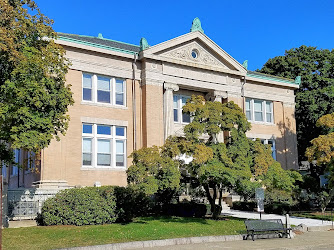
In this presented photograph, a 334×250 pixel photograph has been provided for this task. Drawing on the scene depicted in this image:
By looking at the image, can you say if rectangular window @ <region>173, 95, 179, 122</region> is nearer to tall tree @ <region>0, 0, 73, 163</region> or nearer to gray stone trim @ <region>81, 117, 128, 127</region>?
gray stone trim @ <region>81, 117, 128, 127</region>

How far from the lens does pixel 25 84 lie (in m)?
16.9

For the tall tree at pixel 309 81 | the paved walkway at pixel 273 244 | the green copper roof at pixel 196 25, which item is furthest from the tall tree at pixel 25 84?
the tall tree at pixel 309 81

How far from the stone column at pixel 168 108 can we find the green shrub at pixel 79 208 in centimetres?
916

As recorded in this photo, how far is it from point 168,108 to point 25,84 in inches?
546

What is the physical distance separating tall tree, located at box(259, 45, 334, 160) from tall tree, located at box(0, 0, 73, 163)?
25.3 meters

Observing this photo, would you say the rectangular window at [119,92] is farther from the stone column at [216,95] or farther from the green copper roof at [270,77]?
the green copper roof at [270,77]

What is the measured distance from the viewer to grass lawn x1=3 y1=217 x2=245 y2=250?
15.1m

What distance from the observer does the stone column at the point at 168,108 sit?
29181 millimetres

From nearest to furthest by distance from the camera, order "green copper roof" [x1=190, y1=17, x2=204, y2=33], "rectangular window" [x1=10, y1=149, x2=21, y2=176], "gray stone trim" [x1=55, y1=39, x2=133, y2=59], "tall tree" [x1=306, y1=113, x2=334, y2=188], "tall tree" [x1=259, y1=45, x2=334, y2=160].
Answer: "tall tree" [x1=306, y1=113, x2=334, y2=188], "gray stone trim" [x1=55, y1=39, x2=133, y2=59], "rectangular window" [x1=10, y1=149, x2=21, y2=176], "green copper roof" [x1=190, y1=17, x2=204, y2=33], "tall tree" [x1=259, y1=45, x2=334, y2=160]

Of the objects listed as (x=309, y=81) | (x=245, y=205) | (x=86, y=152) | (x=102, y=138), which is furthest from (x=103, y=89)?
(x=309, y=81)

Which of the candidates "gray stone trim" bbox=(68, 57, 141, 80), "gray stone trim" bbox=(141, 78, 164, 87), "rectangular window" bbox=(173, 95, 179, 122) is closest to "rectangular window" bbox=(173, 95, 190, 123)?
"rectangular window" bbox=(173, 95, 179, 122)

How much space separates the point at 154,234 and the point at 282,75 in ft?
91.3

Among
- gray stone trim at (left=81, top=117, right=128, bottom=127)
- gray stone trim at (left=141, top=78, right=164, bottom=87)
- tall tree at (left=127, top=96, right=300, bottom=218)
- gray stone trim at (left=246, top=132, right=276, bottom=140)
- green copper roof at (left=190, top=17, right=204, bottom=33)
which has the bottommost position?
Result: tall tree at (left=127, top=96, right=300, bottom=218)

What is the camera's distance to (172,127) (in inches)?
1164
